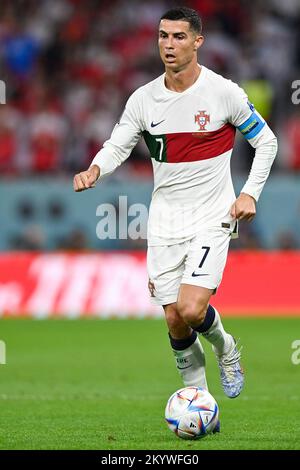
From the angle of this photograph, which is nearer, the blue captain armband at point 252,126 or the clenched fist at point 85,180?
the clenched fist at point 85,180

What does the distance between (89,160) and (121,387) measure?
8620 mm

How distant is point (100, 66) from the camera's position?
850 inches

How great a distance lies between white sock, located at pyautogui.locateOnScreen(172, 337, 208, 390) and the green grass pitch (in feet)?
1.28

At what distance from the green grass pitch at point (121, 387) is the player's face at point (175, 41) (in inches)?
104

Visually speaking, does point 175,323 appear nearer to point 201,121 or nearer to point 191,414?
point 191,414

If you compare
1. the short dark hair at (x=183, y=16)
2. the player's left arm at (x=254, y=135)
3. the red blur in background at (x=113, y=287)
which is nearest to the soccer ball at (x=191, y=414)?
the player's left arm at (x=254, y=135)

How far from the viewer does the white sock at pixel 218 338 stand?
8766 millimetres

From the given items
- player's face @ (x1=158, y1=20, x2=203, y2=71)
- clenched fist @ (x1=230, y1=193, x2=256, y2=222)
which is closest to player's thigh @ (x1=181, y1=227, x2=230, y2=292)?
clenched fist @ (x1=230, y1=193, x2=256, y2=222)

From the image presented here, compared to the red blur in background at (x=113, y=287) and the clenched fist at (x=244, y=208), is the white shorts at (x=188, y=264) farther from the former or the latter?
the red blur in background at (x=113, y=287)

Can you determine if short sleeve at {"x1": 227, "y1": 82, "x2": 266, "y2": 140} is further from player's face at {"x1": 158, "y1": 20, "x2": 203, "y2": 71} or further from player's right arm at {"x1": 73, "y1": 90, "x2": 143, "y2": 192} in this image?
player's right arm at {"x1": 73, "y1": 90, "x2": 143, "y2": 192}

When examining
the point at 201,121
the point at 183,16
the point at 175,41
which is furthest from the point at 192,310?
the point at 183,16

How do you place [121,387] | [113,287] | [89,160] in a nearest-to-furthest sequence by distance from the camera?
[121,387], [113,287], [89,160]

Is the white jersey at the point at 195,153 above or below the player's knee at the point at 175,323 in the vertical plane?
above

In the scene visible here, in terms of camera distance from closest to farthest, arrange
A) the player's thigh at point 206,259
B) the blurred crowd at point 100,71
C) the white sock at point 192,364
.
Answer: the player's thigh at point 206,259, the white sock at point 192,364, the blurred crowd at point 100,71
